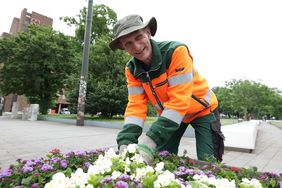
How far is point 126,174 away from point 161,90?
0.91 m

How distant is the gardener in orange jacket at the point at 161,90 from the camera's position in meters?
1.64

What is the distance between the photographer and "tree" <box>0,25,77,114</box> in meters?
16.6

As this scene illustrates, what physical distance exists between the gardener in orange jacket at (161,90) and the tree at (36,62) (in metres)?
15.1

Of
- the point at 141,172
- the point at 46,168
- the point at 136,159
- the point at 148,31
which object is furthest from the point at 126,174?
the point at 148,31

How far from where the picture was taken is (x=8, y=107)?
44250mm

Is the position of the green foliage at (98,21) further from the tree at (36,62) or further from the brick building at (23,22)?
the brick building at (23,22)

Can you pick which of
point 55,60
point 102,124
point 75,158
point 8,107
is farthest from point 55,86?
point 8,107

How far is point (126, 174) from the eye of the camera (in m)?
1.09

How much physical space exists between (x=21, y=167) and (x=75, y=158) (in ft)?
1.22

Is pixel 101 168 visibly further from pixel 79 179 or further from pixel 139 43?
pixel 139 43

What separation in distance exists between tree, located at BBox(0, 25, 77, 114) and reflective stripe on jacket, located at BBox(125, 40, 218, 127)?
15042mm

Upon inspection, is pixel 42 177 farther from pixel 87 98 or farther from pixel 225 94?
pixel 225 94

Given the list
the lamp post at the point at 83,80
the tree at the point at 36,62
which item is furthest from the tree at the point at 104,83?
the tree at the point at 36,62

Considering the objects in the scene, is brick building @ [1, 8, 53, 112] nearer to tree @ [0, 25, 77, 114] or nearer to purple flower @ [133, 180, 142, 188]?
tree @ [0, 25, 77, 114]
